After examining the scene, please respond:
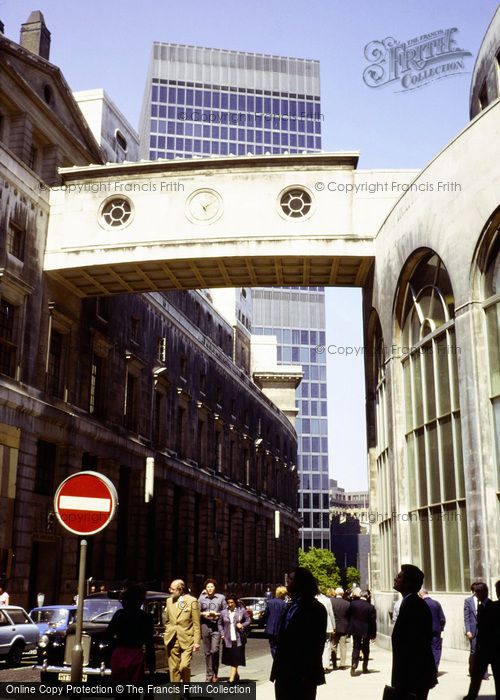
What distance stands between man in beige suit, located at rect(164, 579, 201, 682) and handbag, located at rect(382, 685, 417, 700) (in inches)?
270

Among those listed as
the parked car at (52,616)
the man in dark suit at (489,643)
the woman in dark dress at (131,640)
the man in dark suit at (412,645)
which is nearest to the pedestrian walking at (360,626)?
the parked car at (52,616)

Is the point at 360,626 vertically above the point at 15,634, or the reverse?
the point at 360,626

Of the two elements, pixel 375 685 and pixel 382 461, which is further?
pixel 382 461

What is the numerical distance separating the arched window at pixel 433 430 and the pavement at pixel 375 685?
241 cm

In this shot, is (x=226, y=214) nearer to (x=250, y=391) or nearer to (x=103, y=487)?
(x=103, y=487)

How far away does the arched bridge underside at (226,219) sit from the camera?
27.4 meters

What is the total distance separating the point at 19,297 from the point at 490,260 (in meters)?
17.3

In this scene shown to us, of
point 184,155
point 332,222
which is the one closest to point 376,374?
point 332,222

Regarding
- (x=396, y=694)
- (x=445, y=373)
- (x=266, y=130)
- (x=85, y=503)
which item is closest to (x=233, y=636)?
(x=85, y=503)

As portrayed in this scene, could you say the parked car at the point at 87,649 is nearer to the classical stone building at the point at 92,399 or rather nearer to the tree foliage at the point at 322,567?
the classical stone building at the point at 92,399

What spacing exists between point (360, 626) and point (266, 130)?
139 metres

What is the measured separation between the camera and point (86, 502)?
903 centimetres

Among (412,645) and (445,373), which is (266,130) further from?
(412,645)

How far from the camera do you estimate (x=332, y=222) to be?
90.1 feet
